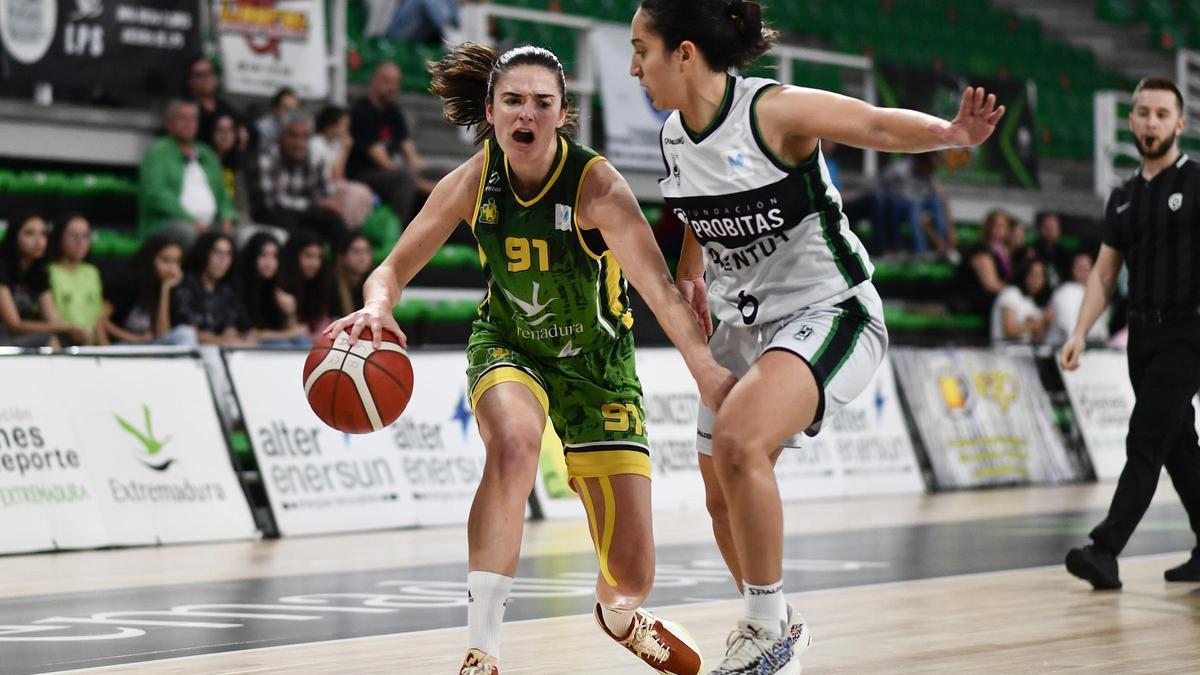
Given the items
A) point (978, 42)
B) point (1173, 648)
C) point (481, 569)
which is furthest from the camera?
point (978, 42)

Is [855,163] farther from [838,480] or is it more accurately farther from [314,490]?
[314,490]

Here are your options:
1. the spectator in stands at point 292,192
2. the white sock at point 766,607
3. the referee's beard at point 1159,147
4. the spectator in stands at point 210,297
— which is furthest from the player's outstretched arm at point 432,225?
the spectator in stands at point 292,192

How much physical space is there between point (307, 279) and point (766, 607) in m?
7.23

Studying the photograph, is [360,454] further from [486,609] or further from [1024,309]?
[1024,309]

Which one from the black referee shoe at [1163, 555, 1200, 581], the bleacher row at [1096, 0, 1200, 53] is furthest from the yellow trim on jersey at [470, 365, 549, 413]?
the bleacher row at [1096, 0, 1200, 53]

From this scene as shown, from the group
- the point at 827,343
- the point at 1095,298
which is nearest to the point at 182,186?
the point at 1095,298

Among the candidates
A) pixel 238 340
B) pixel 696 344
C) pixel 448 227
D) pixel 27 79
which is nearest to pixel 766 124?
pixel 696 344

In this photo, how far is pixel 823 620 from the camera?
19.8 feet

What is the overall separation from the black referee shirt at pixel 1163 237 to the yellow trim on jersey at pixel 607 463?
10.9ft

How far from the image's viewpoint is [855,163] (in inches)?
706

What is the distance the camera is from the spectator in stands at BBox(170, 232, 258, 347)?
408 inches

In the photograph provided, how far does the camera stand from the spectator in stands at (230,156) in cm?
1155

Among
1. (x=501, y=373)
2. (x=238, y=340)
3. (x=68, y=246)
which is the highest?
(x=501, y=373)

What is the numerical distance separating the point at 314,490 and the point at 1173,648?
5.89 metres
